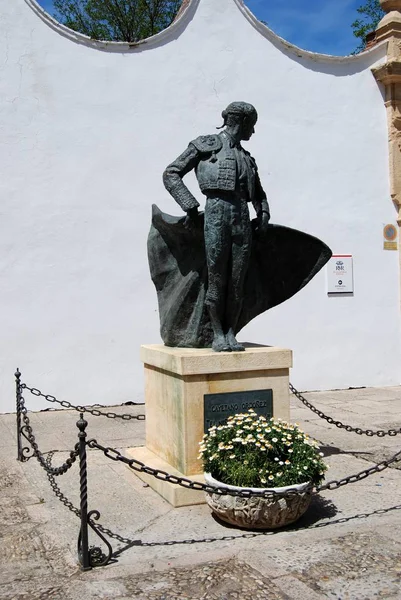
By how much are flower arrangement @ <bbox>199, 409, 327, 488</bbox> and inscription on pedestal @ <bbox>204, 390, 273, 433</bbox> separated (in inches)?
14.1

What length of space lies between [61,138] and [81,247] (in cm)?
144

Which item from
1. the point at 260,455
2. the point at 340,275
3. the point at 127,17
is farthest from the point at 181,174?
the point at 127,17

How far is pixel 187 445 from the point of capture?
4664 millimetres

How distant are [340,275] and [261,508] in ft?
22.0

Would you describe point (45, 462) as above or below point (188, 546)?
above

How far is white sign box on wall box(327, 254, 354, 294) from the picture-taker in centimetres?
1002

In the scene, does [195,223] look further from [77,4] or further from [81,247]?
[77,4]

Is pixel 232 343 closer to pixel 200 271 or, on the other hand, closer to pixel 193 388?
pixel 193 388

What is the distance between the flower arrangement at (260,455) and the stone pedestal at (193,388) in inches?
14.4

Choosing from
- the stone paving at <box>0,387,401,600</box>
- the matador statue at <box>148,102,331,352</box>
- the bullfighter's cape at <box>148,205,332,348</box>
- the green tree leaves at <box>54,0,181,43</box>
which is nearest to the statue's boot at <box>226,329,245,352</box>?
the matador statue at <box>148,102,331,352</box>

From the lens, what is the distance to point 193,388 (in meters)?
4.67

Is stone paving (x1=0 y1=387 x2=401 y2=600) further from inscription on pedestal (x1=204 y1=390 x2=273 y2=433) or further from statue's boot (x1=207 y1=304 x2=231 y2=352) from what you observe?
statue's boot (x1=207 y1=304 x2=231 y2=352)

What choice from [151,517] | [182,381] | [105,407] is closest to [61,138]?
[105,407]

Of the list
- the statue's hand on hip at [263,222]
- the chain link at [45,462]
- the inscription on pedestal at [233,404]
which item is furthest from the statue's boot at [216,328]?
the chain link at [45,462]
